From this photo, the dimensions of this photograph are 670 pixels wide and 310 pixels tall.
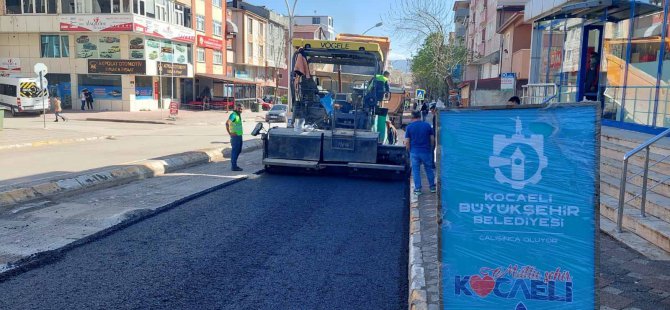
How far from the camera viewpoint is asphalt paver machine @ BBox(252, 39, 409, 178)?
437 inches

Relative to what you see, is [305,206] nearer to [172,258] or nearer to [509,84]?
[172,258]

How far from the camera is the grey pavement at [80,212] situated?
5.95 meters

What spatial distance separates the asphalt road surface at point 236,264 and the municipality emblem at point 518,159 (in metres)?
1.86

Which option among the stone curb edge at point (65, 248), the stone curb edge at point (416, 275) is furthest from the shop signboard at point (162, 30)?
the stone curb edge at point (416, 275)

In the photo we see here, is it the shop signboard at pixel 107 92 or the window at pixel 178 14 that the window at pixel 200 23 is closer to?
the window at pixel 178 14

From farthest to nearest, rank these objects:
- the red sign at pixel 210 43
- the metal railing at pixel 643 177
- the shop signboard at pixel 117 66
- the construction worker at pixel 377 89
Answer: the red sign at pixel 210 43 < the shop signboard at pixel 117 66 < the construction worker at pixel 377 89 < the metal railing at pixel 643 177

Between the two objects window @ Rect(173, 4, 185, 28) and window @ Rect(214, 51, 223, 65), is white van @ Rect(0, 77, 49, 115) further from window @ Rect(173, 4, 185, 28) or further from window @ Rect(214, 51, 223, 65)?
window @ Rect(214, 51, 223, 65)

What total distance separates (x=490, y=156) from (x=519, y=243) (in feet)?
1.91

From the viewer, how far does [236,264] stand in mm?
5535

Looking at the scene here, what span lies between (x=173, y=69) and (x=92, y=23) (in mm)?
6876

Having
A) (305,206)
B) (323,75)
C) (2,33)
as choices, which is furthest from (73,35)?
(305,206)

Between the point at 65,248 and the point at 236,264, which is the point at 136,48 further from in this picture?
the point at 236,264

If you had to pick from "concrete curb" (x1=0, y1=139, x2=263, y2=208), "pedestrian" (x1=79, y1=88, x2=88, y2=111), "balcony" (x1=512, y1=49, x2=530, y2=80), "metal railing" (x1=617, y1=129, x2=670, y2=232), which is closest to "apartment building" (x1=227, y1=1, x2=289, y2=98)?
"pedestrian" (x1=79, y1=88, x2=88, y2=111)

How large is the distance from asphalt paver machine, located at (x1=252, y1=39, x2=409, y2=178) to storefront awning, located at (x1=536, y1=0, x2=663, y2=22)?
4.61 meters
